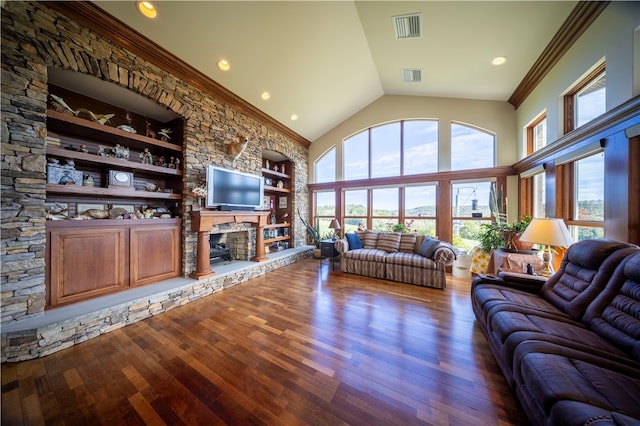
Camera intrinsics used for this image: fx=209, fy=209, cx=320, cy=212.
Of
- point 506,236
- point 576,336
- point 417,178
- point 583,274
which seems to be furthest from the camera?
point 417,178

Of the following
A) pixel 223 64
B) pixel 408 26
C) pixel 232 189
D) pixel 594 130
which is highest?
pixel 408 26

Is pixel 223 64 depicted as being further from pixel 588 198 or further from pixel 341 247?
pixel 588 198

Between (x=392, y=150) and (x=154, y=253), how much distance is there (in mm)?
5539

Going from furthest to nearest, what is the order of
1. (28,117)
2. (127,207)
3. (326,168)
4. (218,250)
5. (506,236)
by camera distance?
(326,168), (218,250), (506,236), (127,207), (28,117)

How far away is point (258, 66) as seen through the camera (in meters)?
3.57

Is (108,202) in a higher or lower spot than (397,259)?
higher

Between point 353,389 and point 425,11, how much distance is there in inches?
169

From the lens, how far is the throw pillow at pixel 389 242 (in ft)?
14.7

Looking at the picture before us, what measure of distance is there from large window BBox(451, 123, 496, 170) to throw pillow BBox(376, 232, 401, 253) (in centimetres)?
216

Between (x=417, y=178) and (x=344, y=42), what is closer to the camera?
(x=344, y=42)

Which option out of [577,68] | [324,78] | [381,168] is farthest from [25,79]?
[577,68]

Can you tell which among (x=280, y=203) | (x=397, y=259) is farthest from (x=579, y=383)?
(x=280, y=203)

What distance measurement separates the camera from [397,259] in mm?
3967

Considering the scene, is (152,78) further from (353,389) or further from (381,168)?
(381,168)
